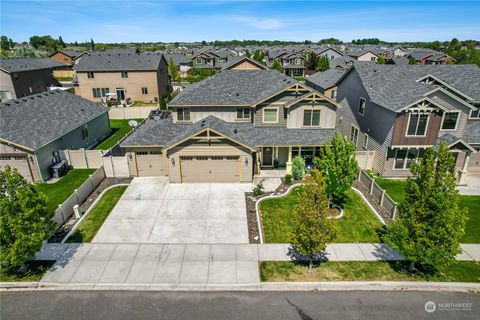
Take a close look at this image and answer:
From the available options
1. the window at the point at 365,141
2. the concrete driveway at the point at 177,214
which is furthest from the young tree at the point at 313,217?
the window at the point at 365,141

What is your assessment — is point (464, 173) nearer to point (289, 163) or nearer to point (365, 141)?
point (365, 141)

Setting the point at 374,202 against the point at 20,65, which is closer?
the point at 374,202

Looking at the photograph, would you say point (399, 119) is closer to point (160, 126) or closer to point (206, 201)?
point (206, 201)

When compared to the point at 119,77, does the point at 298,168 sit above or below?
below

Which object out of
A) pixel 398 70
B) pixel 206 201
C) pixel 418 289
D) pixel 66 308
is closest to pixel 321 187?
pixel 418 289

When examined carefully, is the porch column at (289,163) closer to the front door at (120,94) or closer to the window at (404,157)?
the window at (404,157)

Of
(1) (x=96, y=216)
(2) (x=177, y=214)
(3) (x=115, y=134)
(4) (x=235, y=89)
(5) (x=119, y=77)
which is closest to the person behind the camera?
(1) (x=96, y=216)

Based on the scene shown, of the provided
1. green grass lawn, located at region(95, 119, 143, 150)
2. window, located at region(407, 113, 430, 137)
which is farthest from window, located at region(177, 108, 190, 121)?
window, located at region(407, 113, 430, 137)

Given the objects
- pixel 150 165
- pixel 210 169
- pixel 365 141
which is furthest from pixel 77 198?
pixel 365 141
